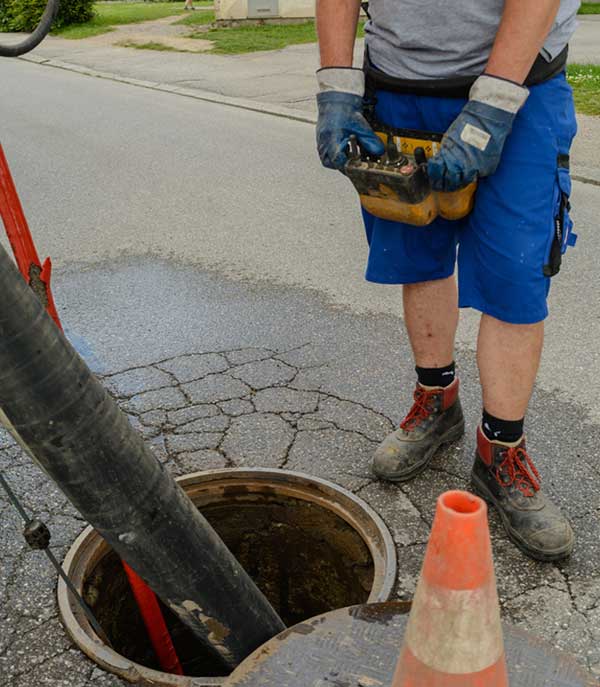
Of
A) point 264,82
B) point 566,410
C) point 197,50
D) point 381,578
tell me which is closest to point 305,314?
point 566,410

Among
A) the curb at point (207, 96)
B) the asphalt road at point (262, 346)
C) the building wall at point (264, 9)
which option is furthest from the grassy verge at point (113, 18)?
the asphalt road at point (262, 346)

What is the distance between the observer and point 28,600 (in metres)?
2.31

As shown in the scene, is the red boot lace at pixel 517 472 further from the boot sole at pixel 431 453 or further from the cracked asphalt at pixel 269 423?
the boot sole at pixel 431 453

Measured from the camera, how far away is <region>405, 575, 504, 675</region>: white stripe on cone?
4.40 ft

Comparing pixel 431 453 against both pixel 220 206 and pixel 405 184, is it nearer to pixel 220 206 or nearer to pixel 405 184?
pixel 405 184

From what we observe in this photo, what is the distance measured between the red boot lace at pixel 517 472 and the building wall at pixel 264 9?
16084 millimetres

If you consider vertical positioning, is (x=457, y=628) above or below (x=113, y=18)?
above

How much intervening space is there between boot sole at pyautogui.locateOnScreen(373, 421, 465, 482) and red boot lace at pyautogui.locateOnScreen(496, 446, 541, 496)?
31 centimetres

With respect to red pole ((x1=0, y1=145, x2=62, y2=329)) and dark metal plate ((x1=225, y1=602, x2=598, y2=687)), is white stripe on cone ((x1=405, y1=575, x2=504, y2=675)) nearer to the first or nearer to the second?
dark metal plate ((x1=225, y1=602, x2=598, y2=687))

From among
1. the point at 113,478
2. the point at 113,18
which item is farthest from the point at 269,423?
the point at 113,18

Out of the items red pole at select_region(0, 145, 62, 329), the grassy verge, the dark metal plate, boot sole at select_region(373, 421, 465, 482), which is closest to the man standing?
boot sole at select_region(373, 421, 465, 482)

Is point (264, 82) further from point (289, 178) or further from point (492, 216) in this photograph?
point (492, 216)

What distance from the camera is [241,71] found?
37.9ft

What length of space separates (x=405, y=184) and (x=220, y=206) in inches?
152
